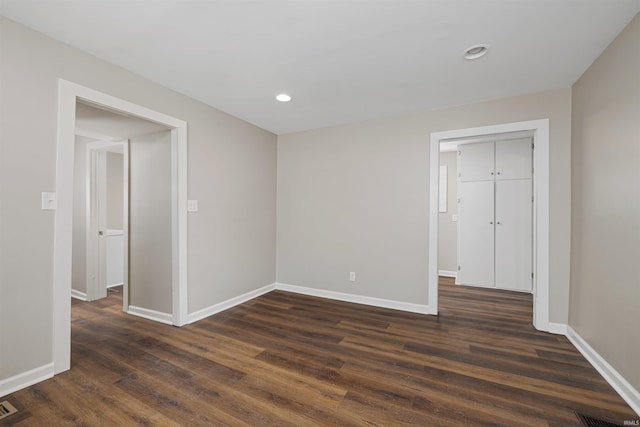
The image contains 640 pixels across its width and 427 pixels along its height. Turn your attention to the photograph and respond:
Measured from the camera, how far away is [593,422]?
61.6 inches

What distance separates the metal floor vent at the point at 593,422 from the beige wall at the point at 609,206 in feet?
1.21

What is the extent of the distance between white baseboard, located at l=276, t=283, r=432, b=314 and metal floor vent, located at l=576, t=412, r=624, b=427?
5.56 ft

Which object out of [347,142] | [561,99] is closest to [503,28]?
[561,99]

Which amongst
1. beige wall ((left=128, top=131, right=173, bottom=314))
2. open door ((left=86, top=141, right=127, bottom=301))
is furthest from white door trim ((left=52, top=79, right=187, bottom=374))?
open door ((left=86, top=141, right=127, bottom=301))

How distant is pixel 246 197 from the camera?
3775mm

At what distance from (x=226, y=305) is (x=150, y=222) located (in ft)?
4.43

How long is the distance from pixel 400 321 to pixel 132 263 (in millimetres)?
3285

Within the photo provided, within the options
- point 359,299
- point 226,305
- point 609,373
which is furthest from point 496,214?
point 226,305

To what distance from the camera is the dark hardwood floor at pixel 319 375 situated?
163cm

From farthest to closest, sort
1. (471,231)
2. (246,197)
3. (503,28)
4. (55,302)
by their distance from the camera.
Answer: (471,231) → (246,197) → (55,302) → (503,28)

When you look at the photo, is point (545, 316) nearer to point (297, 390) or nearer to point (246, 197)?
point (297, 390)

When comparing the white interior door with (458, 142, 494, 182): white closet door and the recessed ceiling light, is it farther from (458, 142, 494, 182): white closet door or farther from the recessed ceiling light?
(458, 142, 494, 182): white closet door

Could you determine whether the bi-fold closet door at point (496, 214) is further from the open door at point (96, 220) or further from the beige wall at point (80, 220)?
the beige wall at point (80, 220)

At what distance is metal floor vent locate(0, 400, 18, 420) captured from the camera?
1604mm
